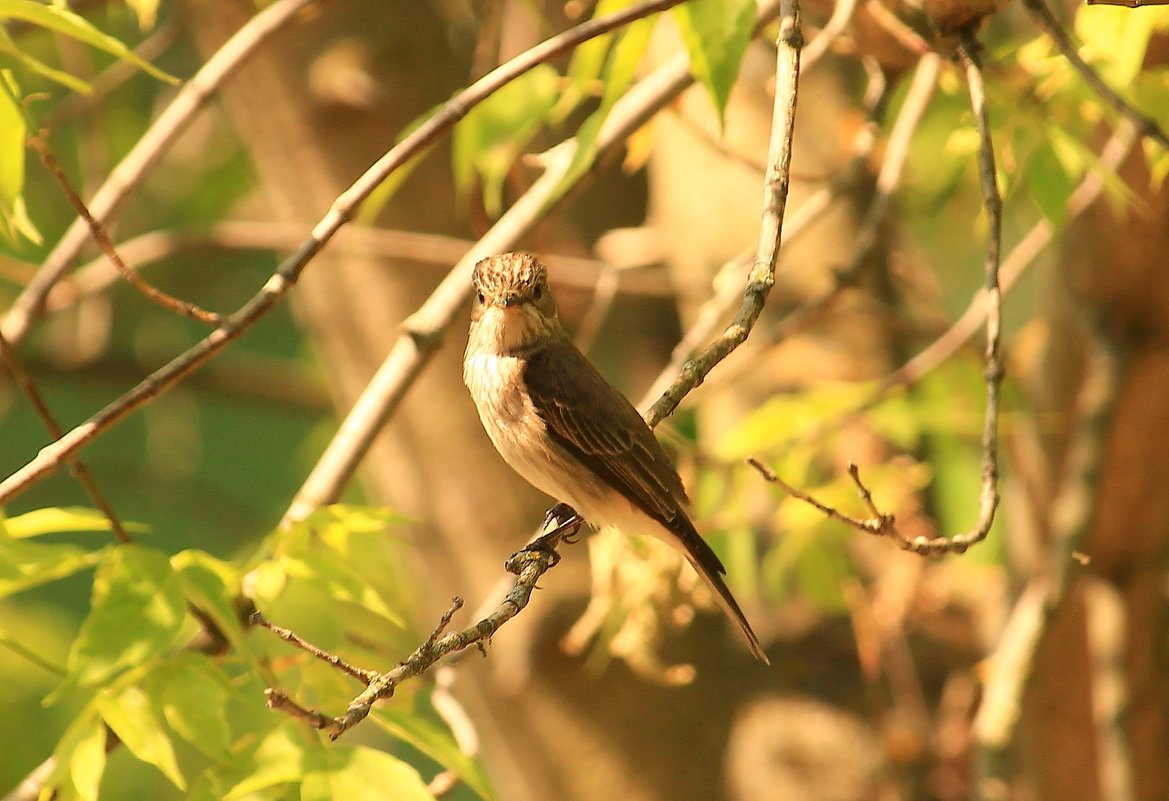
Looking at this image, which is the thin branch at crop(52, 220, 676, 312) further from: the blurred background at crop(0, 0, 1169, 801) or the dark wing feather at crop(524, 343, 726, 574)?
the dark wing feather at crop(524, 343, 726, 574)

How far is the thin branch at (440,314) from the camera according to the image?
348 centimetres

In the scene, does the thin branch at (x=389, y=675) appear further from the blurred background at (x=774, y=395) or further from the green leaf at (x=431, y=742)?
the blurred background at (x=774, y=395)

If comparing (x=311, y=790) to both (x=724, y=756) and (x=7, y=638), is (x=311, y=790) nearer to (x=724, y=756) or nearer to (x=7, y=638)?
(x=7, y=638)

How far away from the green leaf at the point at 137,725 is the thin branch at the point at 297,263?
19.0 inches

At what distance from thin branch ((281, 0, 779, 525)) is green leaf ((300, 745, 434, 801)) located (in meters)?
0.83

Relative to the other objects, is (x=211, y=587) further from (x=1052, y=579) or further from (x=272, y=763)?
(x=1052, y=579)

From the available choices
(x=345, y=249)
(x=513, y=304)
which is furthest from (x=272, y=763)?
(x=345, y=249)

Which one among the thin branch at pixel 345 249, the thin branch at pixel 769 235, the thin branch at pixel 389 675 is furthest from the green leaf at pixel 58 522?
the thin branch at pixel 345 249

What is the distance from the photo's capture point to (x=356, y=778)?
2553mm

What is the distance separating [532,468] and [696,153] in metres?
2.23

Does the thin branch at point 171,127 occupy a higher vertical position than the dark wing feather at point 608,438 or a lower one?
higher

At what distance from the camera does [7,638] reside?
109 inches

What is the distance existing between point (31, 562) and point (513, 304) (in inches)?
63.1

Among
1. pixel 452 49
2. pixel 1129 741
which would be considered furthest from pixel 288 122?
pixel 1129 741
